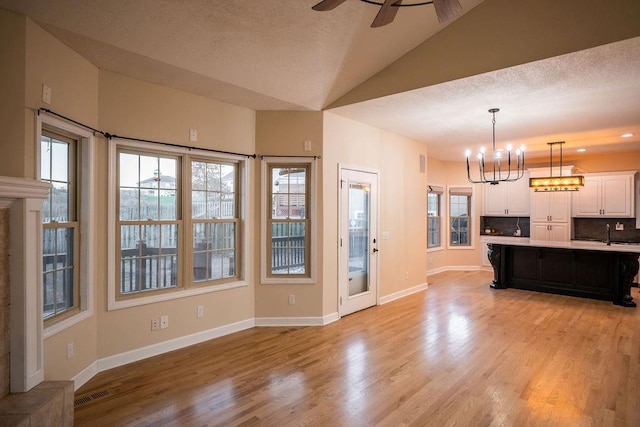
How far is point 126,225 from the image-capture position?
12.4 ft

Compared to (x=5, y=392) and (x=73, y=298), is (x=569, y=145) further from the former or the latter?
(x=5, y=392)

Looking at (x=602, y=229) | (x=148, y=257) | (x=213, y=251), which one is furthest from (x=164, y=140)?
(x=602, y=229)

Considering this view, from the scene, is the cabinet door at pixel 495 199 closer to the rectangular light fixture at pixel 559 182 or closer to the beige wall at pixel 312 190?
the rectangular light fixture at pixel 559 182

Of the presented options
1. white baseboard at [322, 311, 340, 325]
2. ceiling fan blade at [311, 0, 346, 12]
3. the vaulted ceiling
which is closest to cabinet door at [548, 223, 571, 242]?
the vaulted ceiling

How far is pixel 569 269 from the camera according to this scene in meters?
6.60

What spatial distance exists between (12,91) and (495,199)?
9.39 metres

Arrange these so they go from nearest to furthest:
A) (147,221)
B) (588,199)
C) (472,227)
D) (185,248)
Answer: (147,221) < (185,248) < (588,199) < (472,227)

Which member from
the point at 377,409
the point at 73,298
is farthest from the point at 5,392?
the point at 377,409

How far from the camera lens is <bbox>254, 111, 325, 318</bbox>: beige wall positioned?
15.8 ft

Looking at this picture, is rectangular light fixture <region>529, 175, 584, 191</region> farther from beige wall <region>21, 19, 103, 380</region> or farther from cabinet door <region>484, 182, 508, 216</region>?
beige wall <region>21, 19, 103, 380</region>

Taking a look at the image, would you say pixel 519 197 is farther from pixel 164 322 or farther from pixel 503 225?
pixel 164 322

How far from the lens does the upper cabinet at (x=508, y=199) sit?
8859mm

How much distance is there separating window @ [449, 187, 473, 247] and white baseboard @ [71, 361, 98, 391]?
8201 mm

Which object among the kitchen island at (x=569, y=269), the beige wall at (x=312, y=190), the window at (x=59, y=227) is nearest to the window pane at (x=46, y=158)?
the window at (x=59, y=227)
